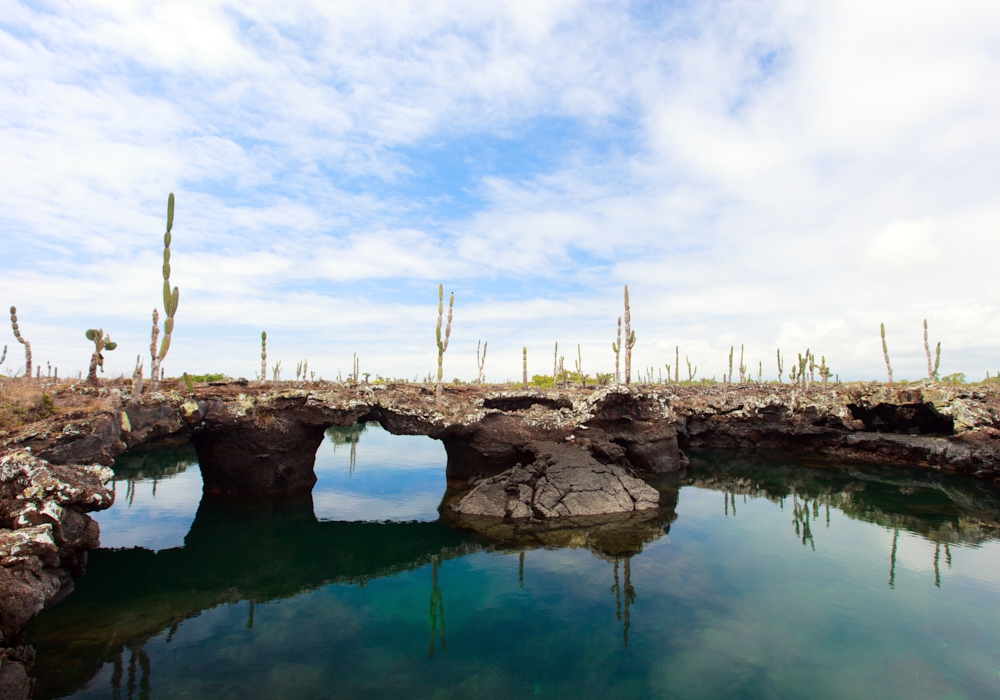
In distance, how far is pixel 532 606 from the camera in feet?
31.5

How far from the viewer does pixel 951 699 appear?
685 centimetres

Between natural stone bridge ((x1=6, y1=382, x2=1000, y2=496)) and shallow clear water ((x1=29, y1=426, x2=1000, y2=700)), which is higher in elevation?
natural stone bridge ((x1=6, y1=382, x2=1000, y2=496))

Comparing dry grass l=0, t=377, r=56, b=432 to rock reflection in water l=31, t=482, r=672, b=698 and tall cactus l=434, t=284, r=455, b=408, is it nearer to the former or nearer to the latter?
rock reflection in water l=31, t=482, r=672, b=698

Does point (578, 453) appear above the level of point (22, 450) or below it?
below

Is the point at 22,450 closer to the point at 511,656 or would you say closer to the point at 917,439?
the point at 511,656

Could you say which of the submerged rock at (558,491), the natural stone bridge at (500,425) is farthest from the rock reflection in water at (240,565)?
the natural stone bridge at (500,425)

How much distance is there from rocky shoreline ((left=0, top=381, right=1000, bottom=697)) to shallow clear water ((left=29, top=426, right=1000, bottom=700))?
4.86ft

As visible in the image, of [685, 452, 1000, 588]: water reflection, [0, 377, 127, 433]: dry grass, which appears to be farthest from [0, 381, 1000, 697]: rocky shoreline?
[685, 452, 1000, 588]: water reflection

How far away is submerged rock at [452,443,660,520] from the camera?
1557 centimetres

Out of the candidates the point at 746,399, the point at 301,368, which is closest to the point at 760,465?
the point at 746,399

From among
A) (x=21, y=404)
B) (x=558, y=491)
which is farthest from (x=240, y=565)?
(x=558, y=491)

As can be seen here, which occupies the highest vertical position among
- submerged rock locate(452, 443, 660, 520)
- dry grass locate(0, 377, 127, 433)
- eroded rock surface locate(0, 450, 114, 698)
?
dry grass locate(0, 377, 127, 433)

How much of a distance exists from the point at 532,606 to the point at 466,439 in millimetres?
10021

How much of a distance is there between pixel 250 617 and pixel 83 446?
5092mm
